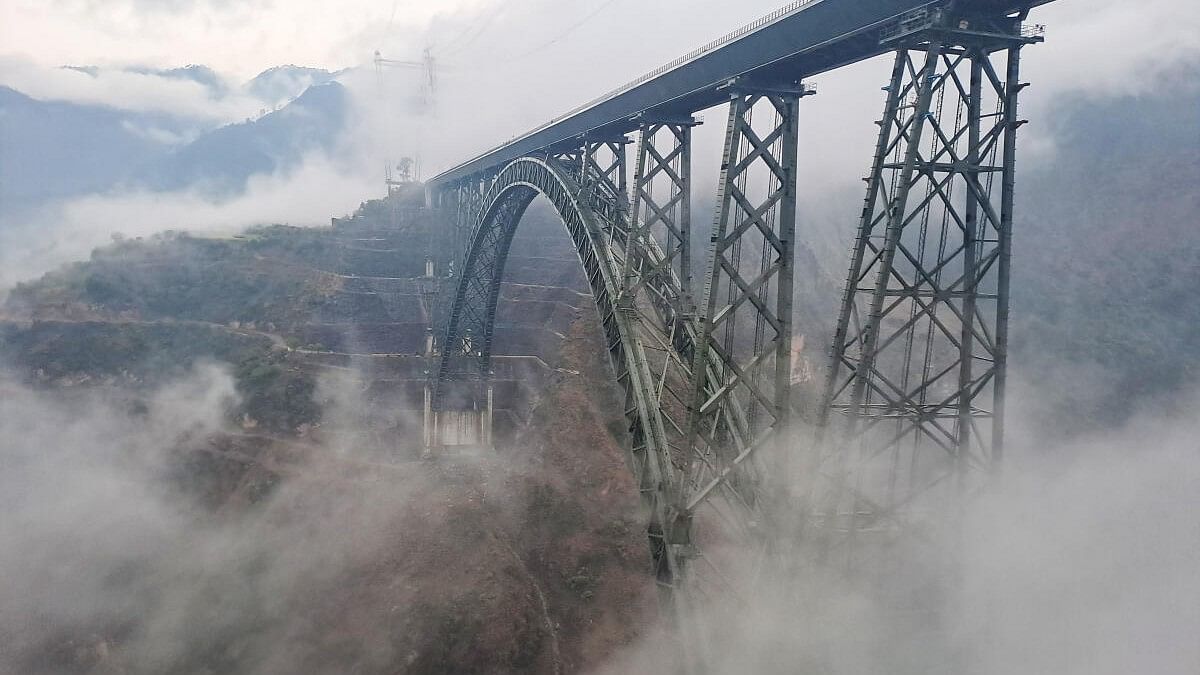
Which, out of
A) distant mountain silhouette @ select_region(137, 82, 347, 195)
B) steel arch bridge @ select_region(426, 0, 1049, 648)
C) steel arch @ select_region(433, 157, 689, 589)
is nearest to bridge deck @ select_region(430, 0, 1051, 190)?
steel arch bridge @ select_region(426, 0, 1049, 648)

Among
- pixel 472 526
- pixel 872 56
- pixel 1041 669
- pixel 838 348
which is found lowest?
pixel 472 526

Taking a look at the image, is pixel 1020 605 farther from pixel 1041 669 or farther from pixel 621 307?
pixel 621 307

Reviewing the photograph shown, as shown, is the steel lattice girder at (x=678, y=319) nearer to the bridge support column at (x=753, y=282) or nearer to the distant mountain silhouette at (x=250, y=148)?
the bridge support column at (x=753, y=282)

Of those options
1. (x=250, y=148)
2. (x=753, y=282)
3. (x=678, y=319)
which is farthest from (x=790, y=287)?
(x=250, y=148)

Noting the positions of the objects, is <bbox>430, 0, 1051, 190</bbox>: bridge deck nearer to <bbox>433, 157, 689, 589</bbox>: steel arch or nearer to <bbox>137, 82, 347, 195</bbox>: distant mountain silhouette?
<bbox>433, 157, 689, 589</bbox>: steel arch

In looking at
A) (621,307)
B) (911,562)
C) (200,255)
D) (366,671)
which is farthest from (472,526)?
(200,255)

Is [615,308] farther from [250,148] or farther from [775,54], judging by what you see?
[250,148]

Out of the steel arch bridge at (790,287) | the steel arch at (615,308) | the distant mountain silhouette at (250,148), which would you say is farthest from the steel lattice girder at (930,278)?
the distant mountain silhouette at (250,148)

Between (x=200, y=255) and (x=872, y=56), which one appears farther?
(x=200, y=255)

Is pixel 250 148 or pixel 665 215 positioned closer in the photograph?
pixel 665 215
